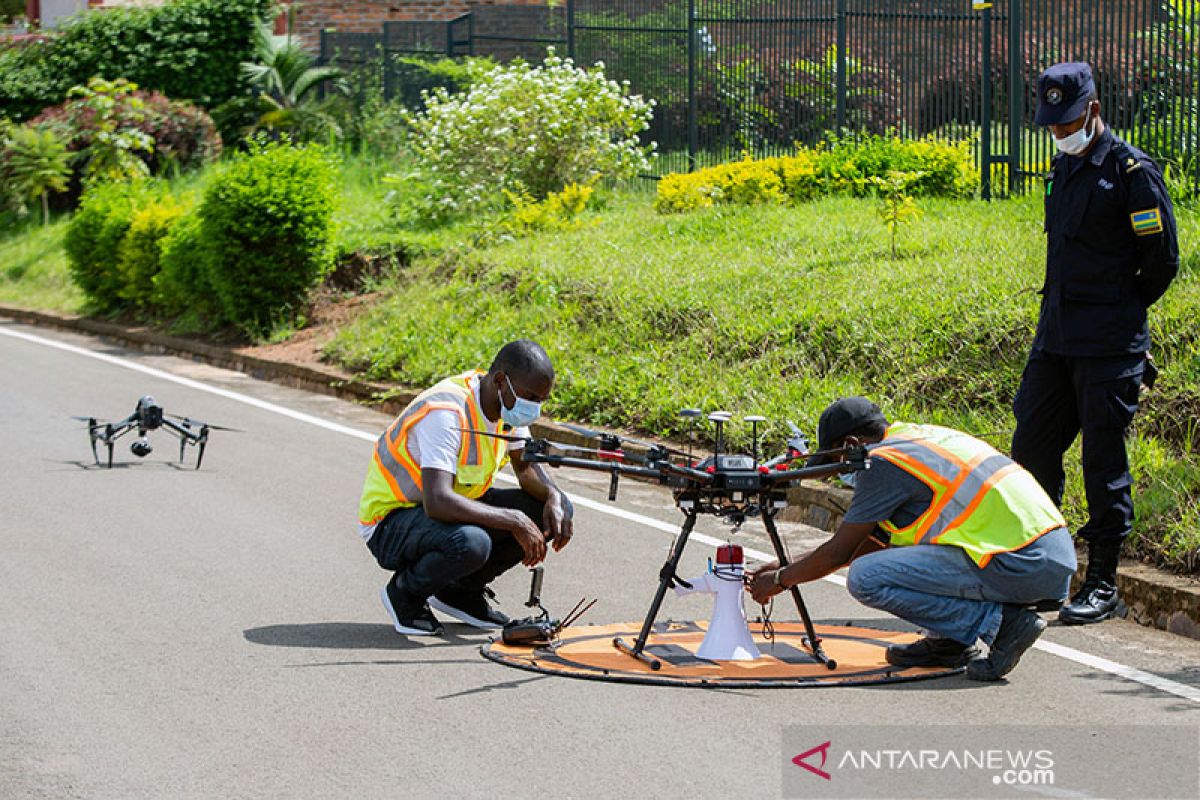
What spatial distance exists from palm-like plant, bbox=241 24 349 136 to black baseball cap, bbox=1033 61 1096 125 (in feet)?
74.7

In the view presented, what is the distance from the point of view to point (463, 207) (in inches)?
770

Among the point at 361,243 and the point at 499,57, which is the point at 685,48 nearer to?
the point at 361,243

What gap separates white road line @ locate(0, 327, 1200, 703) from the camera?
6941mm

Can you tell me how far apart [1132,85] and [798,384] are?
500cm

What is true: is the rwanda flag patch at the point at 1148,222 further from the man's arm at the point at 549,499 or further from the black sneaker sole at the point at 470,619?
the black sneaker sole at the point at 470,619

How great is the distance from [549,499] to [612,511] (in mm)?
2827

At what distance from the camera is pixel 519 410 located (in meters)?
7.50

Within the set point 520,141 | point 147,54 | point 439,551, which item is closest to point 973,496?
point 439,551

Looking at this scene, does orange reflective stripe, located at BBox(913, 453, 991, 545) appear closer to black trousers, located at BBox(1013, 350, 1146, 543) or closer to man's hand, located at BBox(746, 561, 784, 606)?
man's hand, located at BBox(746, 561, 784, 606)

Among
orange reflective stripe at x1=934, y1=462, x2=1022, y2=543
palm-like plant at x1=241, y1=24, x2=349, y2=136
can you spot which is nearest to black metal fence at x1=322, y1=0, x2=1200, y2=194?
palm-like plant at x1=241, y1=24, x2=349, y2=136

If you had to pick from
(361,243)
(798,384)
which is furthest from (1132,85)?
(361,243)

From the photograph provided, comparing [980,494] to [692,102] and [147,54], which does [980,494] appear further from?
[147,54]

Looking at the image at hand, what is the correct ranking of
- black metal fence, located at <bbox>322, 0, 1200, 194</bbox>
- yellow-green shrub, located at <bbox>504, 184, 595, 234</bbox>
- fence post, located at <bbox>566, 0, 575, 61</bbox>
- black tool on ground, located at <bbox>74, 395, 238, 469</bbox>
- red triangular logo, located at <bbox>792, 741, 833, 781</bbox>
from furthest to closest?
fence post, located at <bbox>566, 0, 575, 61</bbox> → yellow-green shrub, located at <bbox>504, 184, 595, 234</bbox> → black metal fence, located at <bbox>322, 0, 1200, 194</bbox> → black tool on ground, located at <bbox>74, 395, 238, 469</bbox> → red triangular logo, located at <bbox>792, 741, 833, 781</bbox>

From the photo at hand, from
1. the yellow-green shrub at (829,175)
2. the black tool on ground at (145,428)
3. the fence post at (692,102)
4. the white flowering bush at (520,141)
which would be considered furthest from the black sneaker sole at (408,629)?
the fence post at (692,102)
